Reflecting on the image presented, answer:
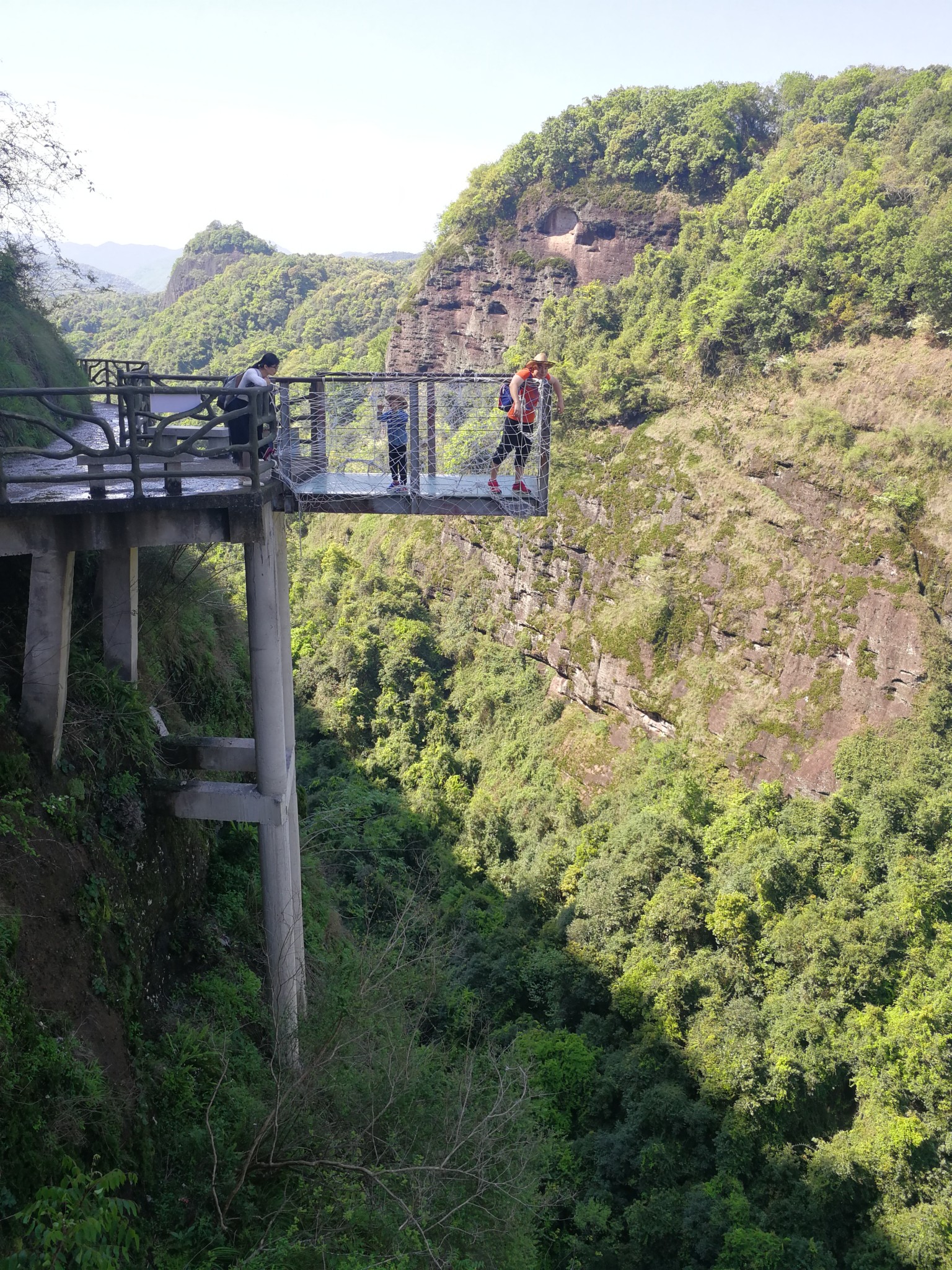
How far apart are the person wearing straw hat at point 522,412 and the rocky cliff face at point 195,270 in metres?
93.0

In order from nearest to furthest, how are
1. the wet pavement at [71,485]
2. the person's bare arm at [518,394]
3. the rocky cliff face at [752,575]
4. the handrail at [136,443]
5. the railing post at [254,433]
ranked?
the handrail at [136,443]
the wet pavement at [71,485]
the railing post at [254,433]
the person's bare arm at [518,394]
the rocky cliff face at [752,575]

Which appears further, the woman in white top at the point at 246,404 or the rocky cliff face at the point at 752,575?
the rocky cliff face at the point at 752,575

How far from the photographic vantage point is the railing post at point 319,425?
8367 mm

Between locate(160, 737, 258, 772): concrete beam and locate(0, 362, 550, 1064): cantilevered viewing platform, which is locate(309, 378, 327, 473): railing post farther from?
locate(160, 737, 258, 772): concrete beam

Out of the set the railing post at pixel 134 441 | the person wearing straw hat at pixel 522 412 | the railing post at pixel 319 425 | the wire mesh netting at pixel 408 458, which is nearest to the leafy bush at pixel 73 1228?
the railing post at pixel 134 441

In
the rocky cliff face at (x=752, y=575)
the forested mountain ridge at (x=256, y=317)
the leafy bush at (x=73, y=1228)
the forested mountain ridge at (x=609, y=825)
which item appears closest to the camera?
the leafy bush at (x=73, y=1228)

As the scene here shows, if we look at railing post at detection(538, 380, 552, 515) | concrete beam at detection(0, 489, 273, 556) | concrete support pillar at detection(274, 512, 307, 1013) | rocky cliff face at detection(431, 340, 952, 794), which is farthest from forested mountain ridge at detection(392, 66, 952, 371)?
concrete beam at detection(0, 489, 273, 556)

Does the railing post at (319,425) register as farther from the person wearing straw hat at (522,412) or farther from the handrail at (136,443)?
the person wearing straw hat at (522,412)

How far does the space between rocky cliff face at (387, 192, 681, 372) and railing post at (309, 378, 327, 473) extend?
4219 cm

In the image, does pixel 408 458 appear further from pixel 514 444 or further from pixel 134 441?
pixel 134 441

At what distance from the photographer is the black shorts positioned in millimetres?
8406

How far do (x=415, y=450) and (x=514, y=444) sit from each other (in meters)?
1.09

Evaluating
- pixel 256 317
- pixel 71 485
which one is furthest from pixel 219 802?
pixel 256 317

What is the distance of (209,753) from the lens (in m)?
8.47
